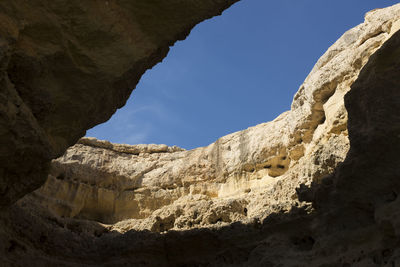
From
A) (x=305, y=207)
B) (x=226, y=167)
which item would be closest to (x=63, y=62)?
(x=305, y=207)

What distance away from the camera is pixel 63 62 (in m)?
7.37

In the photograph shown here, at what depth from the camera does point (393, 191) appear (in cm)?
718

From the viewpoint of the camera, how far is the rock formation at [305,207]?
7430mm

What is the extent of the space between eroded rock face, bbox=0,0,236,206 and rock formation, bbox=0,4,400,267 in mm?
2601

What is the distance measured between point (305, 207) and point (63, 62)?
5.65m

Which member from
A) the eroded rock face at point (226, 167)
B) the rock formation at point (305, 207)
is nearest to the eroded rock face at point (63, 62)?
the rock formation at point (305, 207)

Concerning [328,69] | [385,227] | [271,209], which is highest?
[328,69]

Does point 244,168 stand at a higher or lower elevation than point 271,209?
higher

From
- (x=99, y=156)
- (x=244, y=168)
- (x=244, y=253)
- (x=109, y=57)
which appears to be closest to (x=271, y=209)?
(x=244, y=253)

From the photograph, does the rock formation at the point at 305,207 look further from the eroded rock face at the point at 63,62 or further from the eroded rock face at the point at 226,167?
the eroded rock face at the point at 63,62

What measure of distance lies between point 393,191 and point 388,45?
2.77m

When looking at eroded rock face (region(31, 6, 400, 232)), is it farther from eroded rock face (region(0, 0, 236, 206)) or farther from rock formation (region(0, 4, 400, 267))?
eroded rock face (region(0, 0, 236, 206))

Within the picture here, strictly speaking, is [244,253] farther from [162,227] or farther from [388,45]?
[388,45]

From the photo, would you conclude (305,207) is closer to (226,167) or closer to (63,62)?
(63,62)
